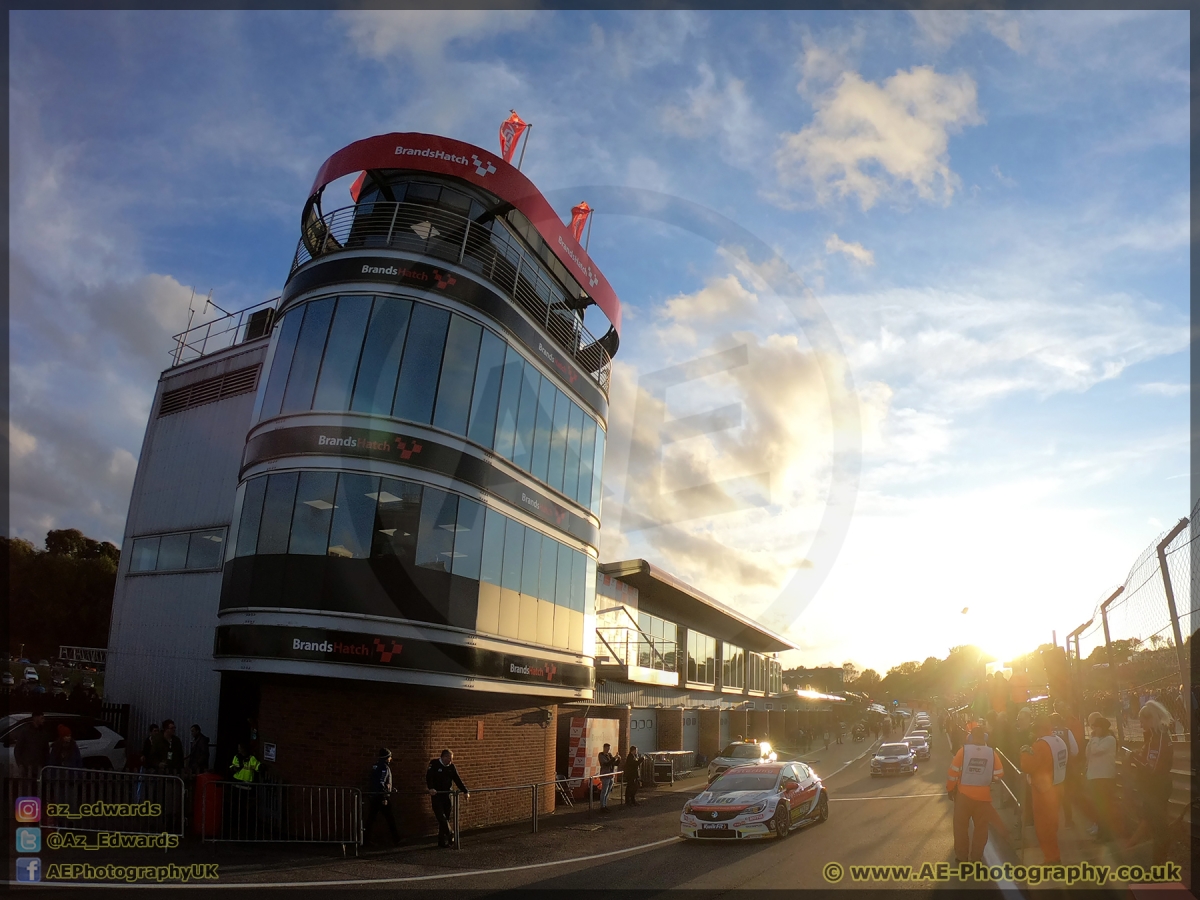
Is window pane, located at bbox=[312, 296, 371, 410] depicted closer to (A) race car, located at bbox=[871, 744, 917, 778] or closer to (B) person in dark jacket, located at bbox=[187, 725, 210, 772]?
(B) person in dark jacket, located at bbox=[187, 725, 210, 772]

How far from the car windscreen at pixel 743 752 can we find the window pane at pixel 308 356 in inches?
782

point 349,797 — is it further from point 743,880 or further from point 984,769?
point 984,769

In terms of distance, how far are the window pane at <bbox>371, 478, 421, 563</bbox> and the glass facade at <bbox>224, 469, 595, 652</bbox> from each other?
0.02 meters

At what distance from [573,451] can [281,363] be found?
8.41 m

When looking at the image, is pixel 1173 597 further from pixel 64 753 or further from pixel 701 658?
pixel 701 658

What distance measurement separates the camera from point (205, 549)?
20422mm

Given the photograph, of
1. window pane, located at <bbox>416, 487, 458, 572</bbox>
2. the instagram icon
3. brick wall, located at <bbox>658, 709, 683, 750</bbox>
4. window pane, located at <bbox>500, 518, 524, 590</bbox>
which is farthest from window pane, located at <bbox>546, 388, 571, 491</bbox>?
brick wall, located at <bbox>658, 709, 683, 750</bbox>

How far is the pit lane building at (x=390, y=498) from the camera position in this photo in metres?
14.7

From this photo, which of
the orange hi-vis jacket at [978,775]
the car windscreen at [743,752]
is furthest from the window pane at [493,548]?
the car windscreen at [743,752]

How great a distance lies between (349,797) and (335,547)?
4.59 m

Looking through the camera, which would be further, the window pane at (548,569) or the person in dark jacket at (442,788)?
the window pane at (548,569)

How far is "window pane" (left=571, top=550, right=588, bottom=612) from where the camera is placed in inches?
848

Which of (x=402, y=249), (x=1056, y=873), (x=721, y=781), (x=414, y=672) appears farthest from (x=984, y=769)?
(x=402, y=249)

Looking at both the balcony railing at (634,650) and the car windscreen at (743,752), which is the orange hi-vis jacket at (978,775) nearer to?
the balcony railing at (634,650)
